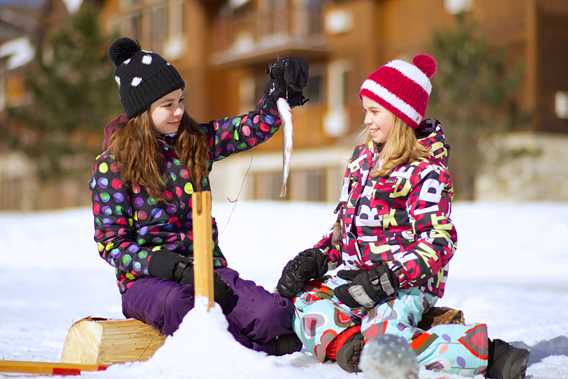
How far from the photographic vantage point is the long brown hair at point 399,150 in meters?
3.77

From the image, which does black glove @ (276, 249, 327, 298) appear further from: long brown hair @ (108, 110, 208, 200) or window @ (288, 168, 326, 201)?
window @ (288, 168, 326, 201)

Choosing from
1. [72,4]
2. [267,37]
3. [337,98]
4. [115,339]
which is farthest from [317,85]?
[115,339]

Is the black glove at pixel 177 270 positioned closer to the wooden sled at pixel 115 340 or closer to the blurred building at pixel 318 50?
the wooden sled at pixel 115 340

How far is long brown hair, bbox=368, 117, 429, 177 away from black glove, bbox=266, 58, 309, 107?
490 mm

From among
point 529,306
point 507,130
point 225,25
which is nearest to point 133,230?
point 529,306

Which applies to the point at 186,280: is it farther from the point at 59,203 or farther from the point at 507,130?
the point at 59,203

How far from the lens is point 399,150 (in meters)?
3.78

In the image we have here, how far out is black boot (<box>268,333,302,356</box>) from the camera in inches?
156

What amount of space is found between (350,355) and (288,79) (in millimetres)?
1223

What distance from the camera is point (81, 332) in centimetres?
379

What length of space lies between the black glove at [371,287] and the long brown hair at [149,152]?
2.79 ft

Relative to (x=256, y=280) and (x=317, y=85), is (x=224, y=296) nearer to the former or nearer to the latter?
(x=256, y=280)

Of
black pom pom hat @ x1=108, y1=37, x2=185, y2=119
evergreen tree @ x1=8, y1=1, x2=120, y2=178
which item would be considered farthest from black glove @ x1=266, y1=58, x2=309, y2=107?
evergreen tree @ x1=8, y1=1, x2=120, y2=178

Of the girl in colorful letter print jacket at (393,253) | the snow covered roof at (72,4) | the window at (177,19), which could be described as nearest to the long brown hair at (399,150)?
the girl in colorful letter print jacket at (393,253)
